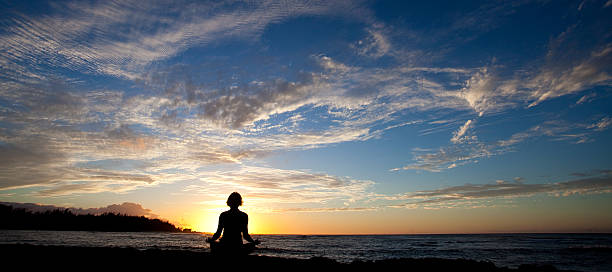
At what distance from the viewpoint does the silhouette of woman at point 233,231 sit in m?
5.88

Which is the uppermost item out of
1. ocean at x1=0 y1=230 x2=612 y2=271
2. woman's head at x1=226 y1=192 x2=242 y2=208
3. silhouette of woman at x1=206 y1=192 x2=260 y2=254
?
woman's head at x1=226 y1=192 x2=242 y2=208

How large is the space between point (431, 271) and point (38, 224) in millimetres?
176225

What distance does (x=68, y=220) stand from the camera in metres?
143

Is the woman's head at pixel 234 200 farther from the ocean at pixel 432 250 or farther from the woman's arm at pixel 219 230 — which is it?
the ocean at pixel 432 250

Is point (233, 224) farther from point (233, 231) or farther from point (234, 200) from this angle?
point (234, 200)

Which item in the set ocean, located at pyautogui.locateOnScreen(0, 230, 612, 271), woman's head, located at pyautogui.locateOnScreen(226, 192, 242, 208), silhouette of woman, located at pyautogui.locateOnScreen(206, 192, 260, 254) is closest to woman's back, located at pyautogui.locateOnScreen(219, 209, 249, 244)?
silhouette of woman, located at pyautogui.locateOnScreen(206, 192, 260, 254)

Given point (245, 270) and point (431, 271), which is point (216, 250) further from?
point (431, 271)

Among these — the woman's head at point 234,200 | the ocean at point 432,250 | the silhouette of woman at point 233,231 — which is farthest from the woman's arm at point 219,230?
the ocean at point 432,250

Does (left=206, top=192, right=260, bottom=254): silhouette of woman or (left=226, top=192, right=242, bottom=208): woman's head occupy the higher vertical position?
(left=226, top=192, right=242, bottom=208): woman's head

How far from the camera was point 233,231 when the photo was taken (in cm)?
609

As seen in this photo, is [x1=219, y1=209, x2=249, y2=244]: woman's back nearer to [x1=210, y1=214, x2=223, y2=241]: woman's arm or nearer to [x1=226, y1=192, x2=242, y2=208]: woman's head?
[x1=210, y1=214, x2=223, y2=241]: woman's arm

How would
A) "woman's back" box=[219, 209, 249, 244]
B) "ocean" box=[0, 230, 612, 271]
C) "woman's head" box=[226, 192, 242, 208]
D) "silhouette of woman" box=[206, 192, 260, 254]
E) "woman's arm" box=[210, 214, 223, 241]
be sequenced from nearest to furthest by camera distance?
"silhouette of woman" box=[206, 192, 260, 254] → "woman's back" box=[219, 209, 249, 244] → "woman's arm" box=[210, 214, 223, 241] → "woman's head" box=[226, 192, 242, 208] → "ocean" box=[0, 230, 612, 271]

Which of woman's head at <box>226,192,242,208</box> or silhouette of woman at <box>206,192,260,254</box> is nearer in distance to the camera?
silhouette of woman at <box>206,192,260,254</box>

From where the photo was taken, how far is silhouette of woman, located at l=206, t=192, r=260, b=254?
588 cm
